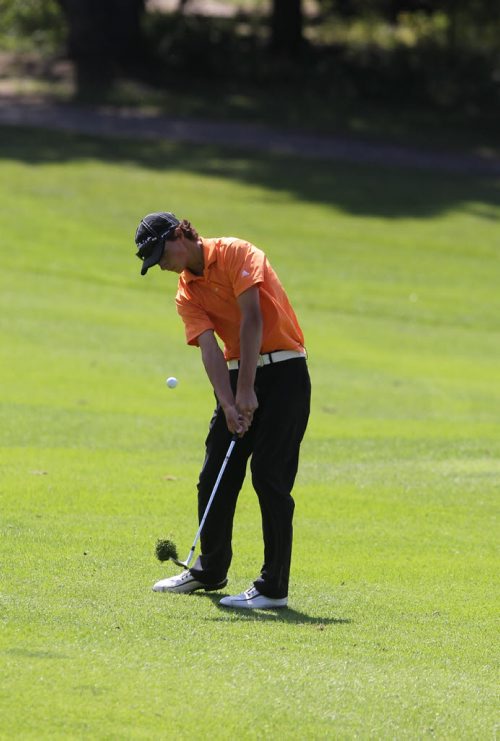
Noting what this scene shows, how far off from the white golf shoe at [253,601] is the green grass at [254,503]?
92 mm

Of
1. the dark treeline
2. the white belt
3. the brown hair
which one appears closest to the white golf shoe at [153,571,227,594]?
the white belt

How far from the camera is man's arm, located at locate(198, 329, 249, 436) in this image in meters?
7.02

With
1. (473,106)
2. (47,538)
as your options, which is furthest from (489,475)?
(473,106)

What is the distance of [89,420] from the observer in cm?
1271

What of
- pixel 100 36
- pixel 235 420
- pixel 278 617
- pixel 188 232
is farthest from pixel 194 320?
pixel 100 36

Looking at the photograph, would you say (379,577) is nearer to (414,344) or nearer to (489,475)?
(489,475)

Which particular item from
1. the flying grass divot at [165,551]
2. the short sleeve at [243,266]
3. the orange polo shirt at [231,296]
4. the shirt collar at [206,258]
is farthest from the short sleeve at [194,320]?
the flying grass divot at [165,551]

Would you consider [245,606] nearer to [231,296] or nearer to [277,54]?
[231,296]

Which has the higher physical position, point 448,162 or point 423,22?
point 423,22

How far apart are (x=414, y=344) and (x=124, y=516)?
33.2ft

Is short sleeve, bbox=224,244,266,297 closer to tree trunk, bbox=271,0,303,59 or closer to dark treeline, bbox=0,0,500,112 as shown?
dark treeline, bbox=0,0,500,112

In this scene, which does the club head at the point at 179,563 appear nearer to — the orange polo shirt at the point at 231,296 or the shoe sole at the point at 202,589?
the shoe sole at the point at 202,589

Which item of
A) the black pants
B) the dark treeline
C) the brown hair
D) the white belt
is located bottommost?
the black pants

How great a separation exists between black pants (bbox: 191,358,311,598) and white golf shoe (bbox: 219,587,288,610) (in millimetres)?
33
